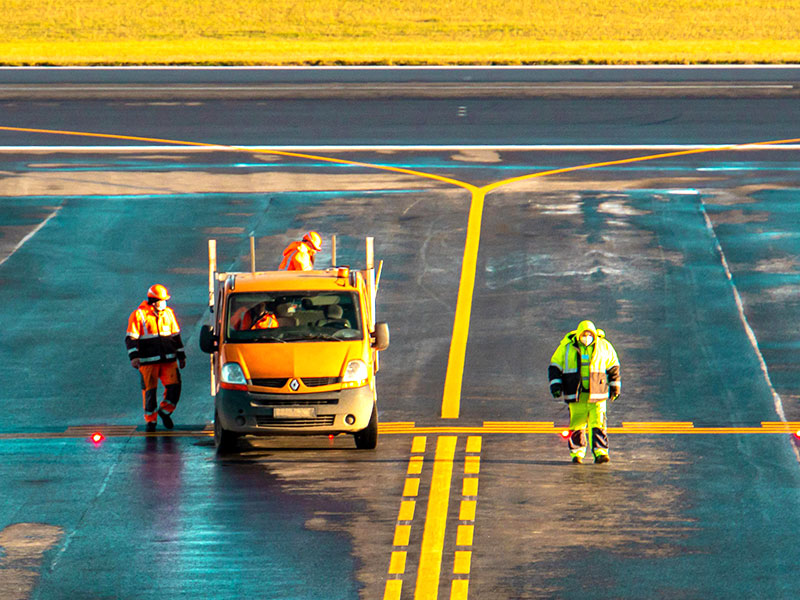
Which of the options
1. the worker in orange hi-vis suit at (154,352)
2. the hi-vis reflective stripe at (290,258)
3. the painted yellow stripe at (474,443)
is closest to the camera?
the painted yellow stripe at (474,443)

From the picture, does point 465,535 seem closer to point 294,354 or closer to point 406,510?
point 406,510

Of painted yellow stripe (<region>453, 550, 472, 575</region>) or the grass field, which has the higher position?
the grass field

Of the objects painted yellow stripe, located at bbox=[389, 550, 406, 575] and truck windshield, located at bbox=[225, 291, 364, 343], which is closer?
painted yellow stripe, located at bbox=[389, 550, 406, 575]

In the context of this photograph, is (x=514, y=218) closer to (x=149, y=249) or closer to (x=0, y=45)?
(x=149, y=249)

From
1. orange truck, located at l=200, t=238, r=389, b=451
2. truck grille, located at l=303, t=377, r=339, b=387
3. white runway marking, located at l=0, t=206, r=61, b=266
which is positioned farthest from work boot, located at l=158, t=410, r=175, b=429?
white runway marking, located at l=0, t=206, r=61, b=266

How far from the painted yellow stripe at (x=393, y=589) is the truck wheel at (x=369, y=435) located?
4.26 metres

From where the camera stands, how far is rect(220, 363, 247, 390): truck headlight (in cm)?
1694

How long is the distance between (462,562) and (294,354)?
448cm

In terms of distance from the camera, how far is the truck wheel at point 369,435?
1716 cm

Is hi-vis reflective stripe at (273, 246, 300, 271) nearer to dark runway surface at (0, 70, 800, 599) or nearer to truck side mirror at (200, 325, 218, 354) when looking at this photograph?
dark runway surface at (0, 70, 800, 599)

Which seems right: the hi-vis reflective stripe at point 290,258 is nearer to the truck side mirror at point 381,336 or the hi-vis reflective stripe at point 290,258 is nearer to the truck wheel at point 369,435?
the truck side mirror at point 381,336

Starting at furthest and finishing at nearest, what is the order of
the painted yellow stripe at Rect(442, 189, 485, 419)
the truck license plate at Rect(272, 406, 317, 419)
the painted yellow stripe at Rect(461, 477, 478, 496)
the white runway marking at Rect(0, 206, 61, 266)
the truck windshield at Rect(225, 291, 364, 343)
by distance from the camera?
the white runway marking at Rect(0, 206, 61, 266)
the painted yellow stripe at Rect(442, 189, 485, 419)
the truck windshield at Rect(225, 291, 364, 343)
the truck license plate at Rect(272, 406, 317, 419)
the painted yellow stripe at Rect(461, 477, 478, 496)

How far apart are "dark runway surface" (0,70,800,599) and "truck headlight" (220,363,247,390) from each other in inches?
37.0

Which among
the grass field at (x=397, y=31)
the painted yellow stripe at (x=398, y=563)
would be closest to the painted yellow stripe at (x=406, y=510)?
the painted yellow stripe at (x=398, y=563)
